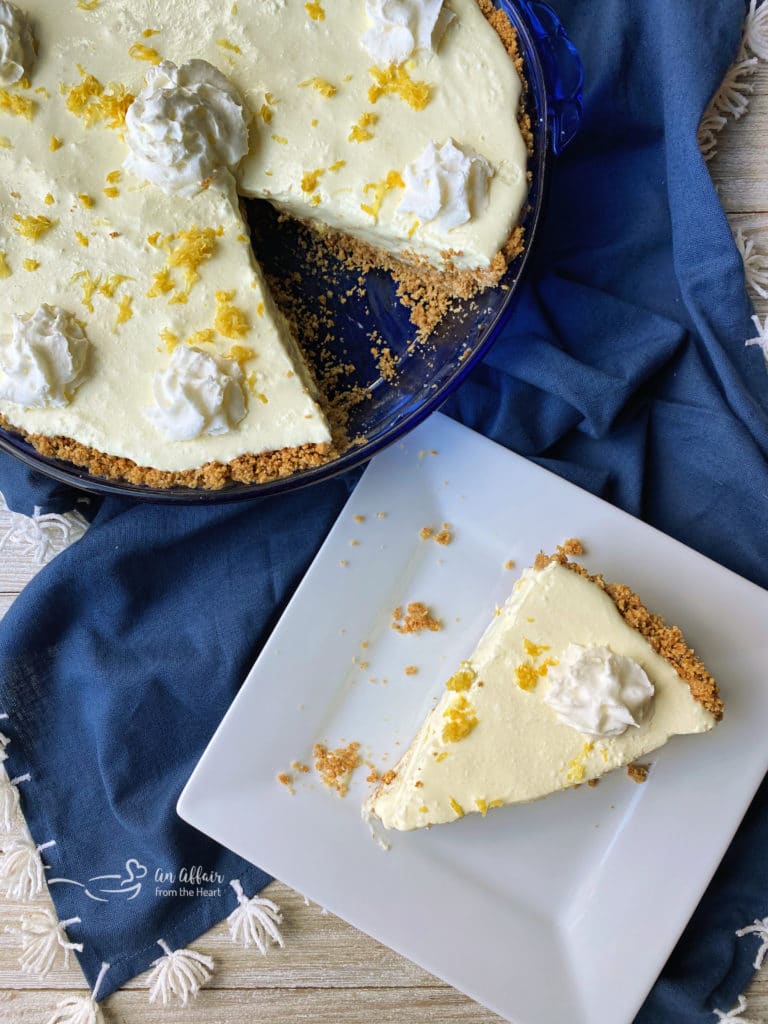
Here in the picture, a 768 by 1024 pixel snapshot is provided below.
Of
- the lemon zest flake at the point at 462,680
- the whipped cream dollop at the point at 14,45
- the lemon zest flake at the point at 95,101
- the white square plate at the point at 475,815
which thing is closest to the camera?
the whipped cream dollop at the point at 14,45

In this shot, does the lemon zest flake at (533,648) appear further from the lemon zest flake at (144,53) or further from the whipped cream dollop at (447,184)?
the lemon zest flake at (144,53)

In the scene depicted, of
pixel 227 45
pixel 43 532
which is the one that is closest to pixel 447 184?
pixel 227 45

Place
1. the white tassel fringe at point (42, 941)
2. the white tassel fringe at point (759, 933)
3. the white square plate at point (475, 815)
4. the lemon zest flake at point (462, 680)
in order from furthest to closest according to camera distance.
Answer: the white tassel fringe at point (42, 941), the white tassel fringe at point (759, 933), the white square plate at point (475, 815), the lemon zest flake at point (462, 680)

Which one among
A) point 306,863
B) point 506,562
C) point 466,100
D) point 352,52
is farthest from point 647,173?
point 306,863

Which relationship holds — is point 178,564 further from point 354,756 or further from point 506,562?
point 506,562

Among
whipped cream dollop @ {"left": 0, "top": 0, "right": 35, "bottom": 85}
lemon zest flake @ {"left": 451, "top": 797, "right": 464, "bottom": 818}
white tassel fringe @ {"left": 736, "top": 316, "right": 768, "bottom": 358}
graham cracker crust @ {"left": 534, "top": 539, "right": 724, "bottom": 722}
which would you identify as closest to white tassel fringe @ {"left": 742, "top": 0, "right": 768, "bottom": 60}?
white tassel fringe @ {"left": 736, "top": 316, "right": 768, "bottom": 358}

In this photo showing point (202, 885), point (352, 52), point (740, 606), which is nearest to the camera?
point (352, 52)

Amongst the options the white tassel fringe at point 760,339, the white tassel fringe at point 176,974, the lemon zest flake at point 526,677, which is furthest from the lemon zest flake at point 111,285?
the white tassel fringe at point 176,974

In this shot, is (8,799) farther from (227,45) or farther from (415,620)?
(227,45)
